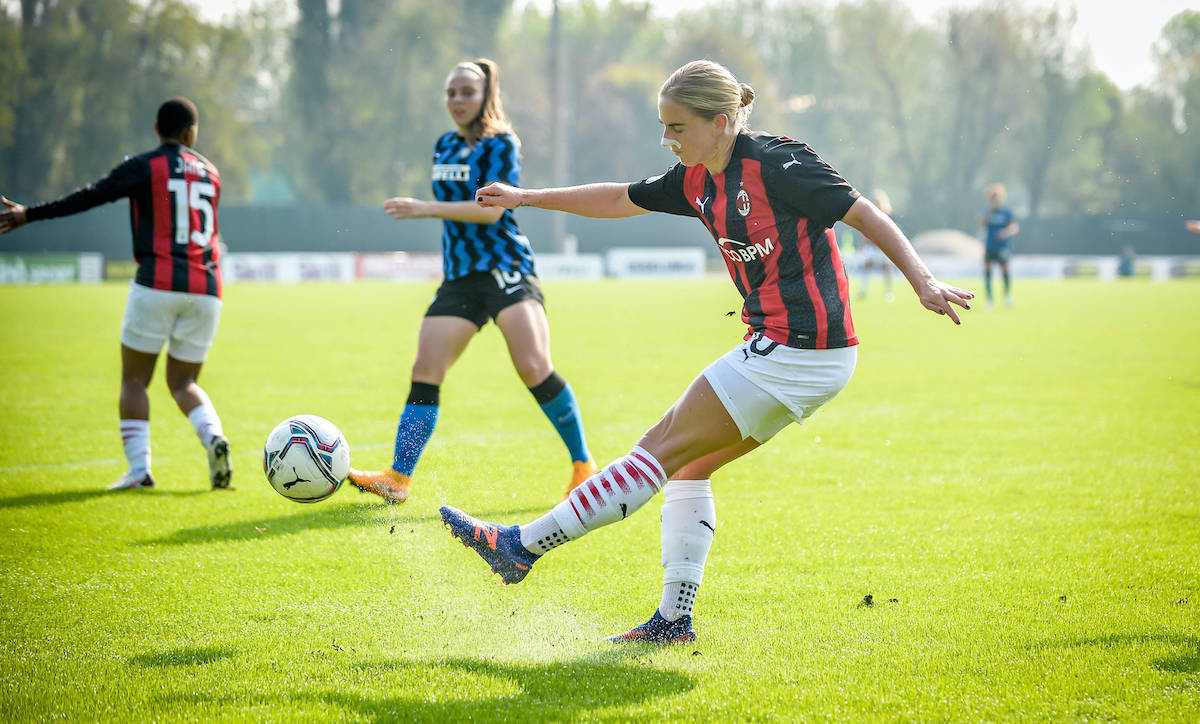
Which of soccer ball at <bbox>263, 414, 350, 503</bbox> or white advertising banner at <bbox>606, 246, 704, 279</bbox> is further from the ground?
white advertising banner at <bbox>606, 246, 704, 279</bbox>

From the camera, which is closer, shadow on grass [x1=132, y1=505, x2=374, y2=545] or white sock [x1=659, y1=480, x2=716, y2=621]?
white sock [x1=659, y1=480, x2=716, y2=621]

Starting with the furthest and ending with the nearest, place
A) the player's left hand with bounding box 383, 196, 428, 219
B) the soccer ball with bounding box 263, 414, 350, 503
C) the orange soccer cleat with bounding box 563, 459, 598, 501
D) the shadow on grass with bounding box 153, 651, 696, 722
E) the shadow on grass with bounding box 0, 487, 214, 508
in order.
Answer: the orange soccer cleat with bounding box 563, 459, 598, 501, the shadow on grass with bounding box 0, 487, 214, 508, the player's left hand with bounding box 383, 196, 428, 219, the soccer ball with bounding box 263, 414, 350, 503, the shadow on grass with bounding box 153, 651, 696, 722

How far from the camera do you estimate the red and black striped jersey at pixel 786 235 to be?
132 inches

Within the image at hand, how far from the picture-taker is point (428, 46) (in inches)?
1959

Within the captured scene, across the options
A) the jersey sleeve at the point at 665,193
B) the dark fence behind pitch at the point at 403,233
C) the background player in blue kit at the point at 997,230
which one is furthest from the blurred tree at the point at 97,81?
the jersey sleeve at the point at 665,193

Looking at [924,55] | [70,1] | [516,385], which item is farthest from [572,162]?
[516,385]

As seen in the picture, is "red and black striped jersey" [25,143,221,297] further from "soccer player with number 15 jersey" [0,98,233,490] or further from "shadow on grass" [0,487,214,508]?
"shadow on grass" [0,487,214,508]

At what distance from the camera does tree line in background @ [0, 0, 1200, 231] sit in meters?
Answer: 41.2

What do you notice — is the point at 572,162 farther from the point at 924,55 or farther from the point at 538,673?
the point at 538,673

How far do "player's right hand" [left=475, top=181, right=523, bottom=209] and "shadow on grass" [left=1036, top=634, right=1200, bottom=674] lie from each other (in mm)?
2329

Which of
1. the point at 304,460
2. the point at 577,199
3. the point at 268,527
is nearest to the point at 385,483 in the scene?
the point at 268,527

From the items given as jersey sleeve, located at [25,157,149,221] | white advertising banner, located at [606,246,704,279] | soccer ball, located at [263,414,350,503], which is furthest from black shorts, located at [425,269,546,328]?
white advertising banner, located at [606,246,704,279]

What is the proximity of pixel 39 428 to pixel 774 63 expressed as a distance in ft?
197

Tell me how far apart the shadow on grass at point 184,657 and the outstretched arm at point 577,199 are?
175 cm
